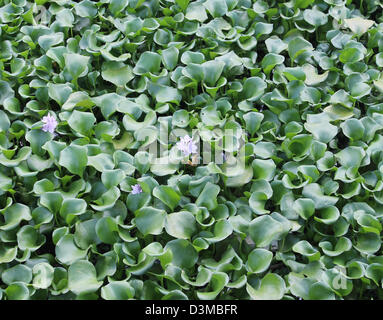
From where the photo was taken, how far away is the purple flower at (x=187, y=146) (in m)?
1.91

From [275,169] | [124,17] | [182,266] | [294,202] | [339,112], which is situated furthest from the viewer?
[124,17]

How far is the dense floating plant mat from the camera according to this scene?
1671mm

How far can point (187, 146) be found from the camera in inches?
75.4

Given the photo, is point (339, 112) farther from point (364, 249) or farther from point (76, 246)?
point (76, 246)

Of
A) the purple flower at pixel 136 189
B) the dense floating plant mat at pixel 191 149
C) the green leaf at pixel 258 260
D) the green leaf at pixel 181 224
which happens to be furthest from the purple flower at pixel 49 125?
the green leaf at pixel 258 260

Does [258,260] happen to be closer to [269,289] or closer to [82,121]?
[269,289]

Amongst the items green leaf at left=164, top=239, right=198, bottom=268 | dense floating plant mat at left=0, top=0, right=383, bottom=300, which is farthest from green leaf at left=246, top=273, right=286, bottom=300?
green leaf at left=164, top=239, right=198, bottom=268

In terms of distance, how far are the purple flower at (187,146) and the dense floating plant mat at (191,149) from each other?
0.02 metres

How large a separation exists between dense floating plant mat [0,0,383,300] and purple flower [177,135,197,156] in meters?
0.02

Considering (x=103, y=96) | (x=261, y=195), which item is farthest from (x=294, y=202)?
(x=103, y=96)

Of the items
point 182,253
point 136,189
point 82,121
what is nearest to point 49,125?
point 82,121

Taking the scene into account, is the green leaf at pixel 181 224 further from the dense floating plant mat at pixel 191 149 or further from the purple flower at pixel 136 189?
the purple flower at pixel 136 189

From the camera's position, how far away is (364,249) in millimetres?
1716

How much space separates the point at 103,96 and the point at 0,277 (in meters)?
0.78
